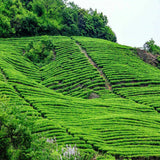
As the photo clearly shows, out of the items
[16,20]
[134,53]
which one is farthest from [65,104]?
[16,20]

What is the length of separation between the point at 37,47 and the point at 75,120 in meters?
23.9

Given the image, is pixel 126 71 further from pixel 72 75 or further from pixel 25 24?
pixel 25 24

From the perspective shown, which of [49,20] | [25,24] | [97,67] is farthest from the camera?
[49,20]

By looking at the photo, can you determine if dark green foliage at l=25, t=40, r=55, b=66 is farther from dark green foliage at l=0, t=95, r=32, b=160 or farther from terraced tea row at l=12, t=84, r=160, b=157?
dark green foliage at l=0, t=95, r=32, b=160

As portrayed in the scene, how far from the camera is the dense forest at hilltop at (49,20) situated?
54.9 meters

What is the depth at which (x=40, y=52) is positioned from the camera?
47312mm

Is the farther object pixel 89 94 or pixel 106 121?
pixel 89 94

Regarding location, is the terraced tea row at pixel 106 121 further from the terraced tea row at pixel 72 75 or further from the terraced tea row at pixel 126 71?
the terraced tea row at pixel 72 75

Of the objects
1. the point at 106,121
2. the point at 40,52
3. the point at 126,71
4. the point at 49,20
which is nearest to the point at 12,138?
the point at 106,121

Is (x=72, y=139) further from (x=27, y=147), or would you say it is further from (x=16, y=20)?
(x=16, y=20)

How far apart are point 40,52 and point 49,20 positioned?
722 inches

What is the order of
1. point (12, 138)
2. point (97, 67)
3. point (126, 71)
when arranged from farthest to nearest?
point (97, 67), point (126, 71), point (12, 138)

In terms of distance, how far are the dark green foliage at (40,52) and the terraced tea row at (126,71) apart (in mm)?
8238

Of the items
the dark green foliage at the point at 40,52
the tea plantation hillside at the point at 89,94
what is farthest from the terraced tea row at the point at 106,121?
the dark green foliage at the point at 40,52
